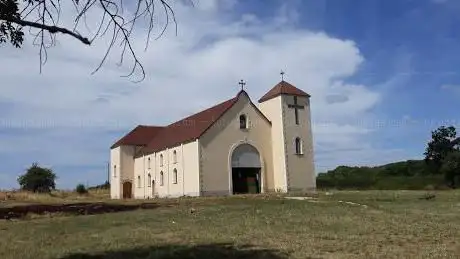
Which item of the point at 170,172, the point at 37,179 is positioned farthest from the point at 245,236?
the point at 37,179

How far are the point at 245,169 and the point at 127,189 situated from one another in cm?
1956

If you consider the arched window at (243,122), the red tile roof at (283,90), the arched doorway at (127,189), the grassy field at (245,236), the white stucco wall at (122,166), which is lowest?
the grassy field at (245,236)

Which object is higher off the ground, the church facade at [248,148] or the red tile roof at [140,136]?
the red tile roof at [140,136]

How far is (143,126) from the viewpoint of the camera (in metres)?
63.8

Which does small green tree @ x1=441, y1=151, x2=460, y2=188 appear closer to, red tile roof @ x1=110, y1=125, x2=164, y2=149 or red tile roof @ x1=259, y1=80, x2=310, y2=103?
red tile roof @ x1=259, y1=80, x2=310, y2=103

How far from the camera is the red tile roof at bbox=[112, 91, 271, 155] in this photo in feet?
151

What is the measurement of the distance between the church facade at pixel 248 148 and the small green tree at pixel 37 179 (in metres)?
32.8

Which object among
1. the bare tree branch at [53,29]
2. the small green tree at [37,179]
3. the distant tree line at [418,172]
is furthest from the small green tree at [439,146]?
the bare tree branch at [53,29]

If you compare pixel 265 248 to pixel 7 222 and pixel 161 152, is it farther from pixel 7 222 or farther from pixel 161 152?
pixel 161 152

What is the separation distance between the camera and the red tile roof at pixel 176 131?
151ft

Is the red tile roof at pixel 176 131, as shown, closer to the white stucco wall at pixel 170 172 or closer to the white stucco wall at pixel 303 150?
the white stucco wall at pixel 170 172

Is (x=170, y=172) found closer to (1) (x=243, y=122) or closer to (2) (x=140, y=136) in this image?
(1) (x=243, y=122)

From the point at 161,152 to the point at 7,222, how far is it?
29.3 m

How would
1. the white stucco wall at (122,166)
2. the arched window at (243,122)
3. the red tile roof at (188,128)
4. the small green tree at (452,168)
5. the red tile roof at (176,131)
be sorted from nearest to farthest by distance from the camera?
the red tile roof at (188,128) < the red tile roof at (176,131) < the arched window at (243,122) < the white stucco wall at (122,166) < the small green tree at (452,168)
